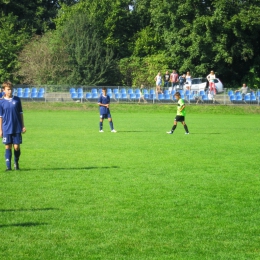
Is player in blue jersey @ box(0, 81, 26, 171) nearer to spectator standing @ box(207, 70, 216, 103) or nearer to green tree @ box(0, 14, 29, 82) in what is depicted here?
spectator standing @ box(207, 70, 216, 103)

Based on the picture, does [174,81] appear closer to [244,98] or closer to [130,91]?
[130,91]

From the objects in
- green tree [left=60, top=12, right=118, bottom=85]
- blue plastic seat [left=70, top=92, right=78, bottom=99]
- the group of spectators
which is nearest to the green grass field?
the group of spectators

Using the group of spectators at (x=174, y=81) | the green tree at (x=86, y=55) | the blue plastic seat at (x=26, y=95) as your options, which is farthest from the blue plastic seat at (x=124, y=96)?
the green tree at (x=86, y=55)

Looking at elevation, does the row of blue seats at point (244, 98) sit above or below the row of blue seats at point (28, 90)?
below

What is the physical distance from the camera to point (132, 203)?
9.72 metres

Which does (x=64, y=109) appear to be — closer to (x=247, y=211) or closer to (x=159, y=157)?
(x=159, y=157)

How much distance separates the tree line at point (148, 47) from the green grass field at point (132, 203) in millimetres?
39603

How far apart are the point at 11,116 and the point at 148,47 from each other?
5317cm

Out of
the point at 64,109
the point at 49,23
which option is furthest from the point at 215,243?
the point at 49,23

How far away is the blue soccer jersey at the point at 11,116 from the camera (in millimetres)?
13164

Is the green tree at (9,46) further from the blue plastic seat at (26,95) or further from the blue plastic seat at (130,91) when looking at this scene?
the blue plastic seat at (130,91)

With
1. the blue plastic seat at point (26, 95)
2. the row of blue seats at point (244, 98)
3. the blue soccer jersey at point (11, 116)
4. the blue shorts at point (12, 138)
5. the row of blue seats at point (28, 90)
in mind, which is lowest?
the row of blue seats at point (244, 98)

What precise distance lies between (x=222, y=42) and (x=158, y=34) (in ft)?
33.1

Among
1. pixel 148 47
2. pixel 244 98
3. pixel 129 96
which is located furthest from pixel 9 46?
pixel 244 98
